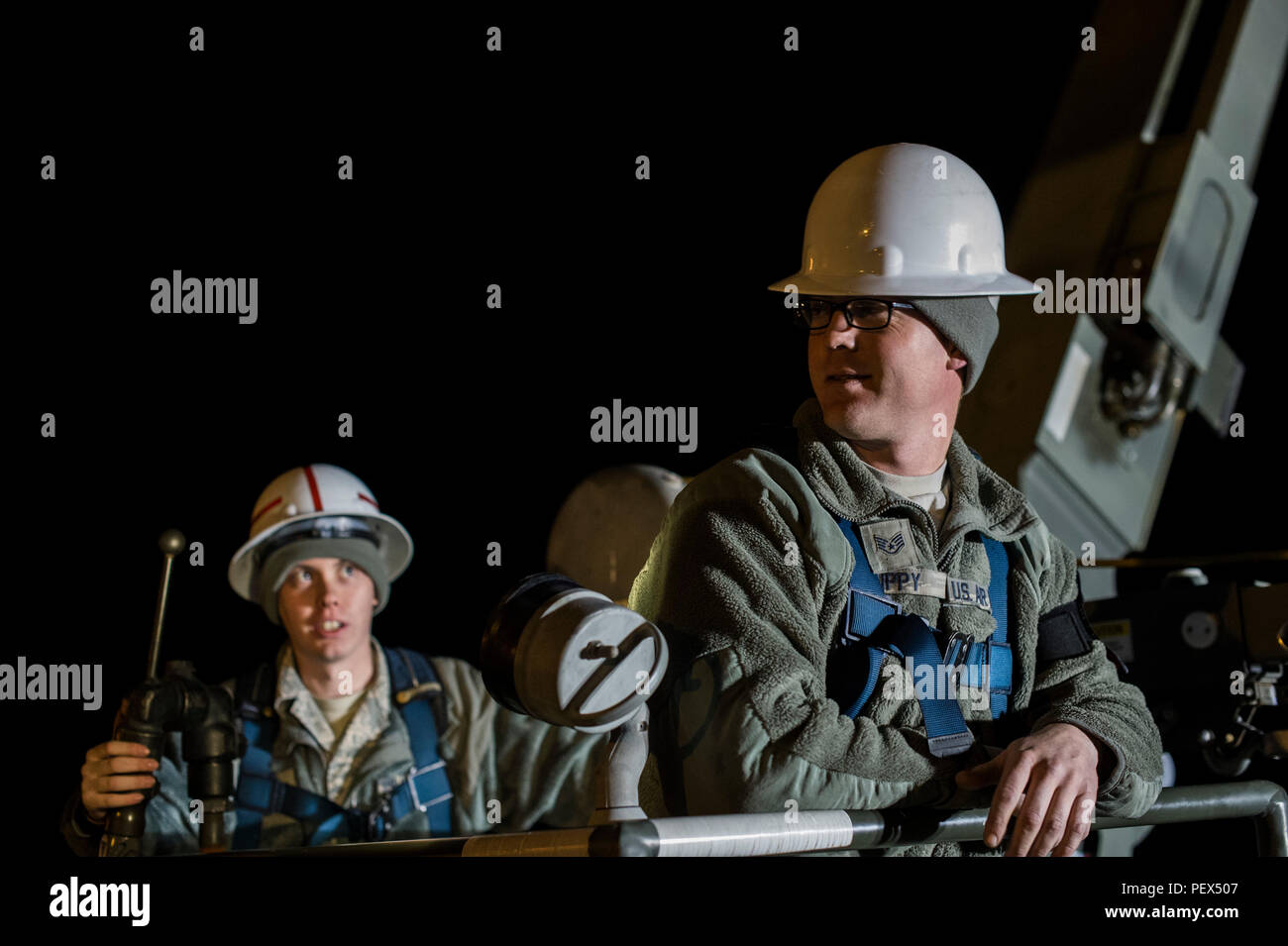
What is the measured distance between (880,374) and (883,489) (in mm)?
152

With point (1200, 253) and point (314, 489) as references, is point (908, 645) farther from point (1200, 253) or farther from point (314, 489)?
point (1200, 253)

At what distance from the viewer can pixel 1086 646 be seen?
1.91 meters

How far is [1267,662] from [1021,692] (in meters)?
0.99

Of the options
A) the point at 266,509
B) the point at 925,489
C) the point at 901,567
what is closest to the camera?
the point at 901,567

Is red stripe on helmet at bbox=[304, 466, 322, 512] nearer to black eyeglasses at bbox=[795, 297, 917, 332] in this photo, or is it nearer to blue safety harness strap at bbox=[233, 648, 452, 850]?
blue safety harness strap at bbox=[233, 648, 452, 850]

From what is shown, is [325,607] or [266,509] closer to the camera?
[325,607]

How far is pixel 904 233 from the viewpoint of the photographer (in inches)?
72.4

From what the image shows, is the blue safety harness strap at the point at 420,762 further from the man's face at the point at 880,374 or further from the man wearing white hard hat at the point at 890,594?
the man's face at the point at 880,374

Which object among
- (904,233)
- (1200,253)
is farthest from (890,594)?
(1200,253)

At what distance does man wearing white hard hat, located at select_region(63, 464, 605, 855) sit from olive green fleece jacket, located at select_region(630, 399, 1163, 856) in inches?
62.6

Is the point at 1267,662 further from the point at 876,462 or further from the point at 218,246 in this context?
the point at 218,246

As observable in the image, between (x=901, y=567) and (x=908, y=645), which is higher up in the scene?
(x=901, y=567)

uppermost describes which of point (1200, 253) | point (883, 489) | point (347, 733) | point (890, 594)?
point (1200, 253)

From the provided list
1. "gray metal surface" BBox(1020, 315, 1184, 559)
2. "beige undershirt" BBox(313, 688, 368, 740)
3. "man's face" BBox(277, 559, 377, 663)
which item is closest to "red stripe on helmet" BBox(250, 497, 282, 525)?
"man's face" BBox(277, 559, 377, 663)
